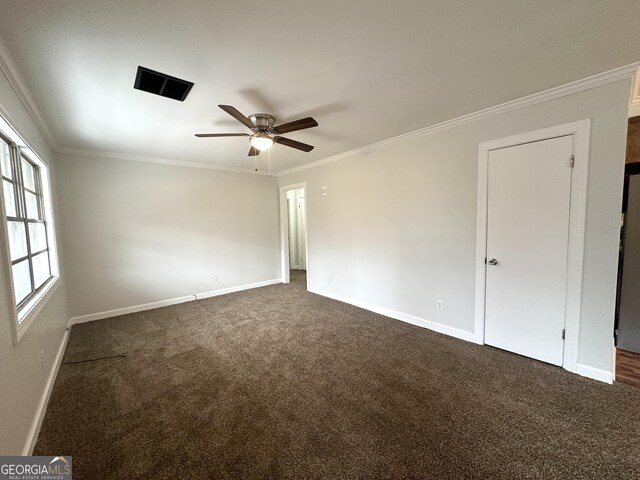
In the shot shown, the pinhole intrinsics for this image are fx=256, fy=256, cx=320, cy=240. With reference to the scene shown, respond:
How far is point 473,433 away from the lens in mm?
1674

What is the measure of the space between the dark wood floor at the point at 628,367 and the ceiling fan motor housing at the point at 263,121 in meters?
3.94

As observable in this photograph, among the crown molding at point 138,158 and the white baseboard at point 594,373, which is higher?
the crown molding at point 138,158

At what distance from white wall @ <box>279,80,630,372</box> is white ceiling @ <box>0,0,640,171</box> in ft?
1.05

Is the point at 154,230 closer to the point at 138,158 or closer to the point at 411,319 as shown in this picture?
the point at 138,158

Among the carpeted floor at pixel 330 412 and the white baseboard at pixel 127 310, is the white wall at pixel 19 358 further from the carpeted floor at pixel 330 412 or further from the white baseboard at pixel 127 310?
the white baseboard at pixel 127 310

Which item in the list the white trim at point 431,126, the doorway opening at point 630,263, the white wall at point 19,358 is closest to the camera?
the white wall at point 19,358

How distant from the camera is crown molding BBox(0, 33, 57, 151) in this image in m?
1.64

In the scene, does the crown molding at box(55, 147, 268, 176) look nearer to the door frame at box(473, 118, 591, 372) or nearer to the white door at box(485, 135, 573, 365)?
the white door at box(485, 135, 573, 365)

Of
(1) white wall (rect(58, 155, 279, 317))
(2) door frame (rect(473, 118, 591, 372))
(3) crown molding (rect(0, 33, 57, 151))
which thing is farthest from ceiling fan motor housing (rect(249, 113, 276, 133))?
(1) white wall (rect(58, 155, 279, 317))

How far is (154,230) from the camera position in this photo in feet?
14.1

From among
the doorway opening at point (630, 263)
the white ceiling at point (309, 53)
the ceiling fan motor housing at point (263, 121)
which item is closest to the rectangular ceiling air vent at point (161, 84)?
the white ceiling at point (309, 53)

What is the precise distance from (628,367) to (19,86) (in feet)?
19.1

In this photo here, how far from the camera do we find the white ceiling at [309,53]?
1.39 metres

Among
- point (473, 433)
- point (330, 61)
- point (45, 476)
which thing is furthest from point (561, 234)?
point (45, 476)
